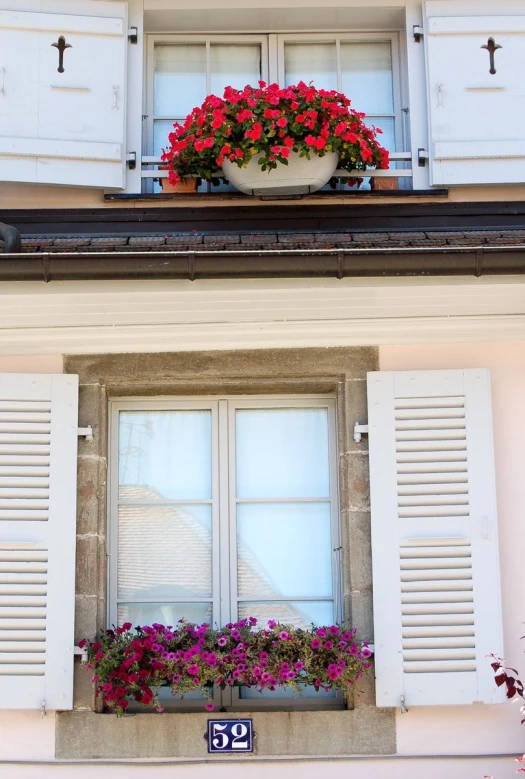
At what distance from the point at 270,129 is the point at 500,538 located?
221 centimetres

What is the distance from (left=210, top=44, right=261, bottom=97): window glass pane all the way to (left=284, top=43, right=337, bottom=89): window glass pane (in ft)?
0.57

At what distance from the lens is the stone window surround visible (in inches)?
187

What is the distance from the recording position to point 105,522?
16.7 ft

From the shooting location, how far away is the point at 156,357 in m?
5.16

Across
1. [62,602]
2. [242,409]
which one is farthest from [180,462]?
[62,602]

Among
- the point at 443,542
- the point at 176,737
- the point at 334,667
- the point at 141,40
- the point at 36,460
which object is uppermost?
the point at 141,40

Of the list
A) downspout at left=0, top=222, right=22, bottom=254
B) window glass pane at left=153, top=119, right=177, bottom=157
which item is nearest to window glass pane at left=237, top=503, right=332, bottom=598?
downspout at left=0, top=222, right=22, bottom=254

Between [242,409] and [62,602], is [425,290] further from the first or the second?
[62,602]

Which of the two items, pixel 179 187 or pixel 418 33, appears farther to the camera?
pixel 418 33

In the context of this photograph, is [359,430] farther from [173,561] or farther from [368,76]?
[368,76]

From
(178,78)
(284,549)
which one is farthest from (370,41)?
(284,549)

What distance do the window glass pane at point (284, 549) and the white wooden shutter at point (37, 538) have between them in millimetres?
812

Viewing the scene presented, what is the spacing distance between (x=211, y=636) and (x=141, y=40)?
323cm

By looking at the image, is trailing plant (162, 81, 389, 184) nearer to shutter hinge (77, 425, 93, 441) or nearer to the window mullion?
the window mullion
